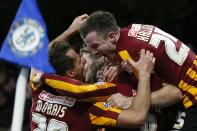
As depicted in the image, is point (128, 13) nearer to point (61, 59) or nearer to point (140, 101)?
point (61, 59)

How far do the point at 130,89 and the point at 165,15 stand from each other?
5.66m

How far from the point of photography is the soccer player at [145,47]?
496 centimetres

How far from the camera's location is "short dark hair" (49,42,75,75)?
5059 millimetres

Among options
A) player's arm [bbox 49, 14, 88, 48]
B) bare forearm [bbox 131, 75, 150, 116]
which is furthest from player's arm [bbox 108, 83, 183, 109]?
player's arm [bbox 49, 14, 88, 48]

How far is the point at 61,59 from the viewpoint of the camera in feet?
16.6

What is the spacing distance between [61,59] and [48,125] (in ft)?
1.58

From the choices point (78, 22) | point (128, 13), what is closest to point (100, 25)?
point (78, 22)

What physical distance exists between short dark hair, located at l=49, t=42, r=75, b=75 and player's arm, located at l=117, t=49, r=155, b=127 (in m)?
0.47

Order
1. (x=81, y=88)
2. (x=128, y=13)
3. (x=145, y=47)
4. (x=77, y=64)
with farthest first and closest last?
1. (x=128, y=13)
2. (x=77, y=64)
3. (x=145, y=47)
4. (x=81, y=88)

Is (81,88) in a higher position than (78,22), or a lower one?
lower

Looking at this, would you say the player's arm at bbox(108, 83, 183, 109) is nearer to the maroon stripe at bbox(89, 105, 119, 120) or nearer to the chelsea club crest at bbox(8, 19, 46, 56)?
the maroon stripe at bbox(89, 105, 119, 120)

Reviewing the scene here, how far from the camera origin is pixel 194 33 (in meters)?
10.3

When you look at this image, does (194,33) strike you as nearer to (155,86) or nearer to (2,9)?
(2,9)

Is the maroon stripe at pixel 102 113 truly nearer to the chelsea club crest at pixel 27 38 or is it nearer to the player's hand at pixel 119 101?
the player's hand at pixel 119 101
